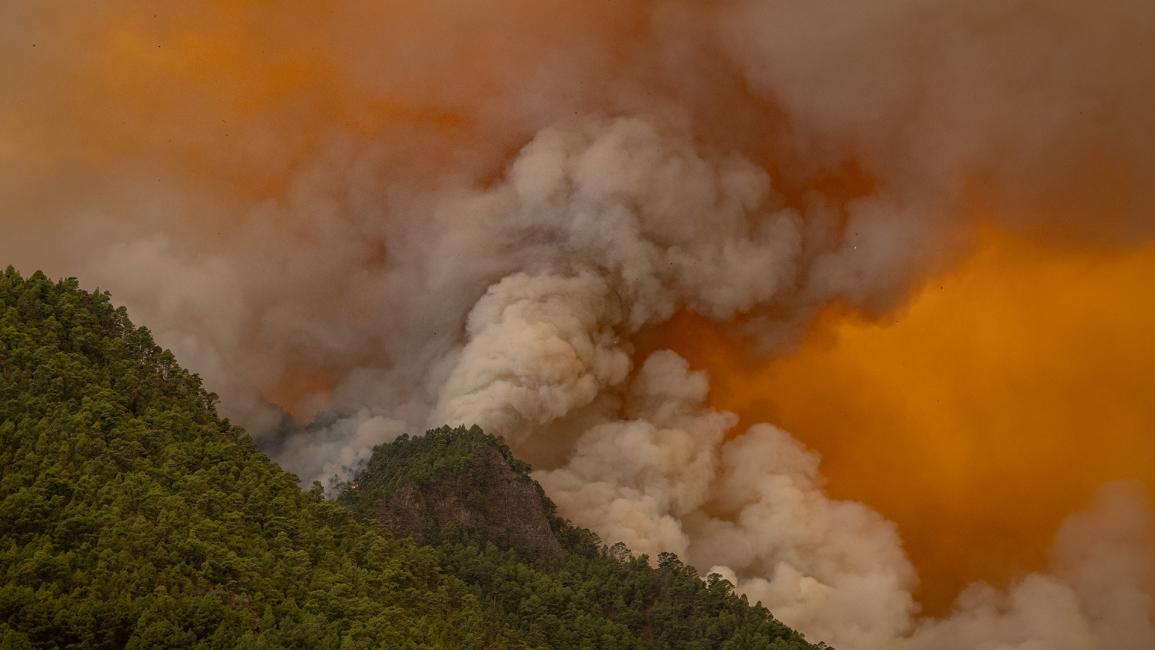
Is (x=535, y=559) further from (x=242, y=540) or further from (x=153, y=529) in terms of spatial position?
(x=153, y=529)

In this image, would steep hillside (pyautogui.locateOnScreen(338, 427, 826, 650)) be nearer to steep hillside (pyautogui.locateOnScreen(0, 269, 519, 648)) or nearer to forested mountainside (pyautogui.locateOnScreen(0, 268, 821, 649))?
forested mountainside (pyautogui.locateOnScreen(0, 268, 821, 649))

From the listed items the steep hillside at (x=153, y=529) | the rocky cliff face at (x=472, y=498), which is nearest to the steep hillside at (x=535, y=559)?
the rocky cliff face at (x=472, y=498)

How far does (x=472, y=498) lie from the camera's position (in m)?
108

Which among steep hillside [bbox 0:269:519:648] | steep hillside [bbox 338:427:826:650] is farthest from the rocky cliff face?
steep hillside [bbox 0:269:519:648]

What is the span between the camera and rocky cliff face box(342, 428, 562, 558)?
10569 centimetres

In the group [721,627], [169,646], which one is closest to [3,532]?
[169,646]

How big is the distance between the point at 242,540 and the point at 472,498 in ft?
121

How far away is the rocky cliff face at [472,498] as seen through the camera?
105688mm

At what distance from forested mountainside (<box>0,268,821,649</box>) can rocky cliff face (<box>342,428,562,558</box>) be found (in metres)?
0.16

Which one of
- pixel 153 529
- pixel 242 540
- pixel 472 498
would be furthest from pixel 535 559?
pixel 153 529

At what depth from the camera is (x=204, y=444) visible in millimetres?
82375

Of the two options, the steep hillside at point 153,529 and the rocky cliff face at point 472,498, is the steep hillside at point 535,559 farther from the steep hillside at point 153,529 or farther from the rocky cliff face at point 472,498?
the steep hillside at point 153,529

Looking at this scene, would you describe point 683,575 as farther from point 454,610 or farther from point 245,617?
point 245,617

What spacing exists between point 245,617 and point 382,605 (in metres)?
13.1
